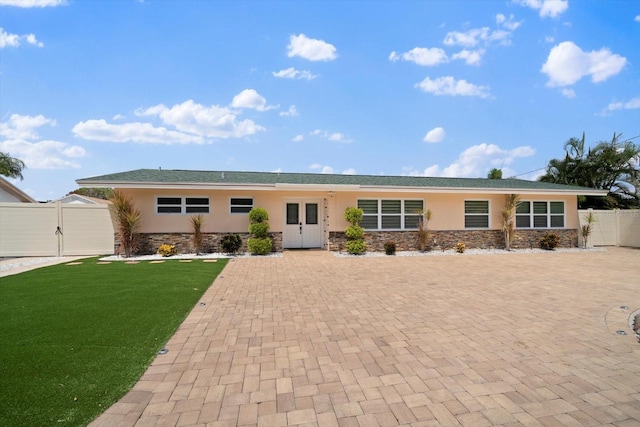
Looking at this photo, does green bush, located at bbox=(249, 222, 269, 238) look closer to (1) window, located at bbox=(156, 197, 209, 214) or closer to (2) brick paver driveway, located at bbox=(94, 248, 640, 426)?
(1) window, located at bbox=(156, 197, 209, 214)

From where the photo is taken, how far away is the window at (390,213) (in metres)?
14.8

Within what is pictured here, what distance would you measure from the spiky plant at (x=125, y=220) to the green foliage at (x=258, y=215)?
462 centimetres

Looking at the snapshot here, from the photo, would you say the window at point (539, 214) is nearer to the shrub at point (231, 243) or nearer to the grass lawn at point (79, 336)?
the shrub at point (231, 243)

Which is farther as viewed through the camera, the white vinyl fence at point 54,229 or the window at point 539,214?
the window at point 539,214

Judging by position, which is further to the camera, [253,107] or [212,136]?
[212,136]

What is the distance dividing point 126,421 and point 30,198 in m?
22.9

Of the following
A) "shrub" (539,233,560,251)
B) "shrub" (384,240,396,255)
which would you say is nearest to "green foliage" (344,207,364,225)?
"shrub" (384,240,396,255)

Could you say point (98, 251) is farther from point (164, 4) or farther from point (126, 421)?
point (126, 421)

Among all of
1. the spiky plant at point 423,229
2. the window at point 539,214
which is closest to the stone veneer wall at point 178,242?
the spiky plant at point 423,229

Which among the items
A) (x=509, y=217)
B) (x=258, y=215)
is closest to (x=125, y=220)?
(x=258, y=215)

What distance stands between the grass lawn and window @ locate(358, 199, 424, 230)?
8.36 m

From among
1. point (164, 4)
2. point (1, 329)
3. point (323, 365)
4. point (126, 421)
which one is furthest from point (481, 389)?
point (164, 4)

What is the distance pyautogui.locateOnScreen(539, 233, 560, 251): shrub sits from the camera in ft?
51.2

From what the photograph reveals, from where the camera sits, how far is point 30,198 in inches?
739
